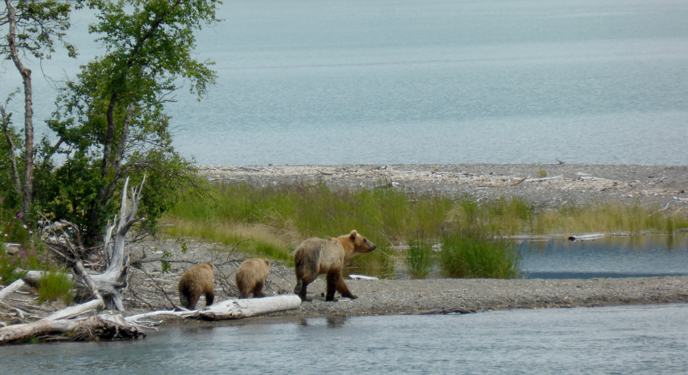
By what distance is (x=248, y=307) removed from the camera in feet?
31.9

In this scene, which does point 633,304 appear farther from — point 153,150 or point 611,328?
point 153,150

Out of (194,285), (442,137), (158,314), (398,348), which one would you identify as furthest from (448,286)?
(442,137)

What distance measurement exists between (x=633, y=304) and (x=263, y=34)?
179 m

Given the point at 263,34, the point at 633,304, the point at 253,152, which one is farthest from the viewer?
the point at 263,34

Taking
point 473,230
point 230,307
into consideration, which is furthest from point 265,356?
point 473,230

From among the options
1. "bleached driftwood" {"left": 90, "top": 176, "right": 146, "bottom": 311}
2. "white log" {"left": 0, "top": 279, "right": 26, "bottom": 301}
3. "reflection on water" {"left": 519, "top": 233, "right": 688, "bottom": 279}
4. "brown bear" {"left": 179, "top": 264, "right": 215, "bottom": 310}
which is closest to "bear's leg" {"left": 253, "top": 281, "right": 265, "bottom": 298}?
"brown bear" {"left": 179, "top": 264, "right": 215, "bottom": 310}

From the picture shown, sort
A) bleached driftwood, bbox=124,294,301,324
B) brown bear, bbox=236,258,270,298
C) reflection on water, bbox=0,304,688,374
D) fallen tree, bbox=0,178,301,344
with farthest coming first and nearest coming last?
brown bear, bbox=236,258,270,298, bleached driftwood, bbox=124,294,301,324, fallen tree, bbox=0,178,301,344, reflection on water, bbox=0,304,688,374

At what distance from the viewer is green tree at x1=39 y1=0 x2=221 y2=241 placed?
1091 cm

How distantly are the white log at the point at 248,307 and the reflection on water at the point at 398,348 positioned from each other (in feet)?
0.71

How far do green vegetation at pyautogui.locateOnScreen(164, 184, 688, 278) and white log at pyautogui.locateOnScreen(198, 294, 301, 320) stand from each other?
3.86 m

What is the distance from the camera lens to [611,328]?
342 inches

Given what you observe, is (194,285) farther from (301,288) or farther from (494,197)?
(494,197)

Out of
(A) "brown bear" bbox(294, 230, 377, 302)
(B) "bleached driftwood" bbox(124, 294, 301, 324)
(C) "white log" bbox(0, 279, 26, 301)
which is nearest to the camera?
(C) "white log" bbox(0, 279, 26, 301)

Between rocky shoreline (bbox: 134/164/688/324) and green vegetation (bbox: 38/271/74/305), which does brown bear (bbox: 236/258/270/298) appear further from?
green vegetation (bbox: 38/271/74/305)
